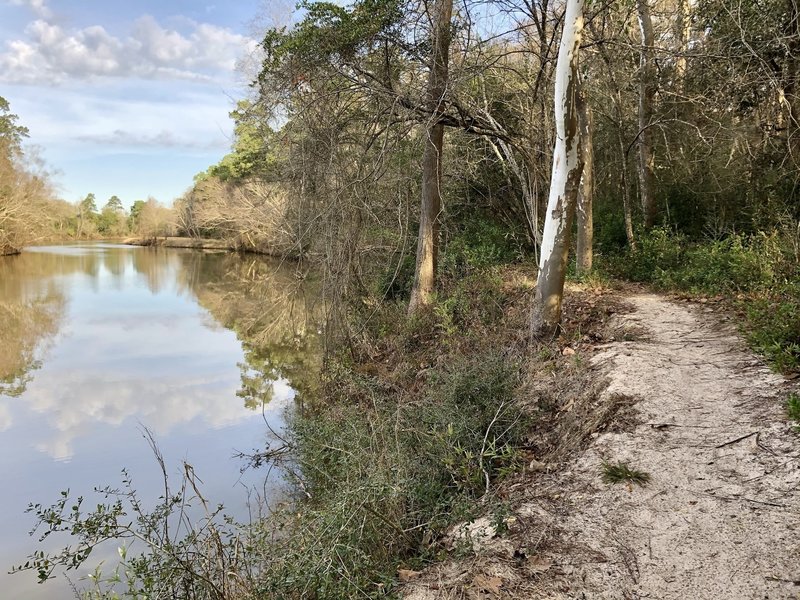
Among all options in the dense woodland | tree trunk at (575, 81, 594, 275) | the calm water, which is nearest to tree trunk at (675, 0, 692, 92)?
the dense woodland

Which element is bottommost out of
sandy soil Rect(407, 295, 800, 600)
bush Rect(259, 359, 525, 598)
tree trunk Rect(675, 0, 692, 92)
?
bush Rect(259, 359, 525, 598)

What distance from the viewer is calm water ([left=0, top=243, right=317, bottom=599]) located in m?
7.25

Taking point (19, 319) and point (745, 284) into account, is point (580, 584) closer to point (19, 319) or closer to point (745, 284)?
point (745, 284)

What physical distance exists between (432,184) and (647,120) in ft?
17.7

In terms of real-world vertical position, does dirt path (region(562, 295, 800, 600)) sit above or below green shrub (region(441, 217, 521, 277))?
below

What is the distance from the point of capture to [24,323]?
18047 millimetres

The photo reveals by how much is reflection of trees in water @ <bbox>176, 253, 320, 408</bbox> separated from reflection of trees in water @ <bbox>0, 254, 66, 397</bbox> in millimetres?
4919

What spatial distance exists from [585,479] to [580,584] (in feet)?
4.07

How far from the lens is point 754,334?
5551 millimetres

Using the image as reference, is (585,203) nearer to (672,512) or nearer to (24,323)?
(672,512)

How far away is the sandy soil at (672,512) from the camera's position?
113 inches

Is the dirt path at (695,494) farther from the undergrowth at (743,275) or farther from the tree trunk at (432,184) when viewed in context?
the tree trunk at (432,184)

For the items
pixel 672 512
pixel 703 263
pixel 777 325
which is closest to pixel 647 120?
pixel 703 263

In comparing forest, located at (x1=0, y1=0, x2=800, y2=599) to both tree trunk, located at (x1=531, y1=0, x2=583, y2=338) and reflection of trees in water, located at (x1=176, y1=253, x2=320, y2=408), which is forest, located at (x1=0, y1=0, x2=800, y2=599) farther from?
reflection of trees in water, located at (x1=176, y1=253, x2=320, y2=408)
